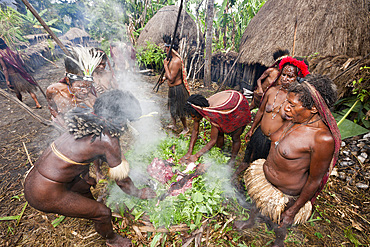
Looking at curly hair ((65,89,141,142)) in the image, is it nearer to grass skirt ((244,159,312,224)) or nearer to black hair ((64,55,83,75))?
black hair ((64,55,83,75))

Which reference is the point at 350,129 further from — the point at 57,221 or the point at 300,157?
the point at 57,221

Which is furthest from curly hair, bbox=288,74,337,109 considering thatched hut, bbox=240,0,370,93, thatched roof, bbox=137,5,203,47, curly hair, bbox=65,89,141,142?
thatched roof, bbox=137,5,203,47

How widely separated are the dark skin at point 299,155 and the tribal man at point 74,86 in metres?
2.96

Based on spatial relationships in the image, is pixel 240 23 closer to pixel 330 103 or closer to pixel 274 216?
pixel 330 103

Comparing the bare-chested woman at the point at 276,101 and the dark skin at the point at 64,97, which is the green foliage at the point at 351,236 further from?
the dark skin at the point at 64,97

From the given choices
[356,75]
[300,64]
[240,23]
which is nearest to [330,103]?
[300,64]

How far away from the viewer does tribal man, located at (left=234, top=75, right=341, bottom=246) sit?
160 centimetres

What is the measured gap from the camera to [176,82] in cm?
468

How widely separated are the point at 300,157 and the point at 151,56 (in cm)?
1005

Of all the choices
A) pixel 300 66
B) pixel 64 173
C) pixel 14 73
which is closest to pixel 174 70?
pixel 300 66

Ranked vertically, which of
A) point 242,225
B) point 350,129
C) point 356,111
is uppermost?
point 356,111

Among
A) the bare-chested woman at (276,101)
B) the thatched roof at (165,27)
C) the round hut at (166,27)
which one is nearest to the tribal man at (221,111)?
the bare-chested woman at (276,101)

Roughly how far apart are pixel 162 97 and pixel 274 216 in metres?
6.07

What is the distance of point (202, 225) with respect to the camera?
7.91 ft
